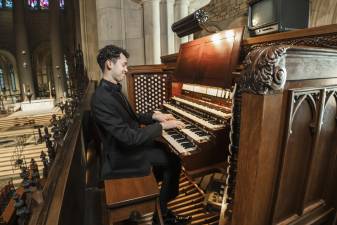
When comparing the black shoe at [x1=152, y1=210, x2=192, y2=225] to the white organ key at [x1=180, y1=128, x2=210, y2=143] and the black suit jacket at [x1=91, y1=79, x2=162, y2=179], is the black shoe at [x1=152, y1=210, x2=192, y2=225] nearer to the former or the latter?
the black suit jacket at [x1=91, y1=79, x2=162, y2=179]

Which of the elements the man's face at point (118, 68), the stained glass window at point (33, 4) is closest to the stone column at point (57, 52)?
the stained glass window at point (33, 4)

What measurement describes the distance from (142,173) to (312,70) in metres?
1.44

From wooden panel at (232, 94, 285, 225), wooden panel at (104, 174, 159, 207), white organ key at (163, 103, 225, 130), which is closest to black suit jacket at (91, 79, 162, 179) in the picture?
wooden panel at (104, 174, 159, 207)

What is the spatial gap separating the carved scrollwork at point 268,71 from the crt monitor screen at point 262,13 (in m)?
2.62

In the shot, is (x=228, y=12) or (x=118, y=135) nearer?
(x=118, y=135)

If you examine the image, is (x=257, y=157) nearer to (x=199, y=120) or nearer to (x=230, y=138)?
(x=230, y=138)

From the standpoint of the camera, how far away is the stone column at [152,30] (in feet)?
17.2

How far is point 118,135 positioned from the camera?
1.74m

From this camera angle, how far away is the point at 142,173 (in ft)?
6.30

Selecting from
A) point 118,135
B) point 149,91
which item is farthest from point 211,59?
point 149,91

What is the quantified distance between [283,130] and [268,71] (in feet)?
1.19

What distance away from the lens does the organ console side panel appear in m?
1.18

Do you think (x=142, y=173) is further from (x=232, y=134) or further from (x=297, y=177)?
(x=297, y=177)

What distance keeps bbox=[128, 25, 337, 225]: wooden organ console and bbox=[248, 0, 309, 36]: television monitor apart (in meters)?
1.54
